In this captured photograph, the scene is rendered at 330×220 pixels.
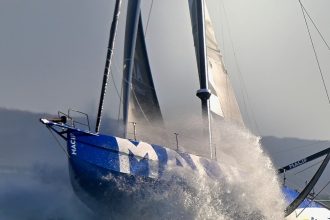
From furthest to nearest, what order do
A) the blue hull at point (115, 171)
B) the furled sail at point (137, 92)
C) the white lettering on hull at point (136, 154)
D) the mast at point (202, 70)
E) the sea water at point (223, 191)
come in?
the furled sail at point (137, 92)
the mast at point (202, 70)
the sea water at point (223, 191)
the white lettering on hull at point (136, 154)
the blue hull at point (115, 171)

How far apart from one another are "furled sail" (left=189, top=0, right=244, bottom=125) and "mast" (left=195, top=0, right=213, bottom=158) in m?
0.49

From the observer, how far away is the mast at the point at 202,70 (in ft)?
53.2

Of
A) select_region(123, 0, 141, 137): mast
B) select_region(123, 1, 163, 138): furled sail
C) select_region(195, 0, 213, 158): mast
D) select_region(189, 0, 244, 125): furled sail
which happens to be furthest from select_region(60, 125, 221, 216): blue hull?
select_region(189, 0, 244, 125): furled sail

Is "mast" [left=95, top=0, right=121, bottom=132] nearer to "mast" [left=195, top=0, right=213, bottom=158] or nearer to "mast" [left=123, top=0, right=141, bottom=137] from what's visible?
"mast" [left=123, top=0, right=141, bottom=137]

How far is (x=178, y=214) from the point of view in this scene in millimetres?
12555

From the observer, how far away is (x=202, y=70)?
56.5ft

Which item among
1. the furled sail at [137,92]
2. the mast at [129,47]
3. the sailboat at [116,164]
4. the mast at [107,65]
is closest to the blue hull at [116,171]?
the sailboat at [116,164]

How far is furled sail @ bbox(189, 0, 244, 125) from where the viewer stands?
18781 mm

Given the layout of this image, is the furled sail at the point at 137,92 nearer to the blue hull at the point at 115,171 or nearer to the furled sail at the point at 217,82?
the furled sail at the point at 217,82

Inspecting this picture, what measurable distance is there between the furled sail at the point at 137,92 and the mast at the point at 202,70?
245cm

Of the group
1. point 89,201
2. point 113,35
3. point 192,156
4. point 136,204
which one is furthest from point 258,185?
point 113,35

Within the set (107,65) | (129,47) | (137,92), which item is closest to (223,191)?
(107,65)

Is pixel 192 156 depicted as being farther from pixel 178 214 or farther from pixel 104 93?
pixel 104 93

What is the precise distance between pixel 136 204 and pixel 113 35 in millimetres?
4885
